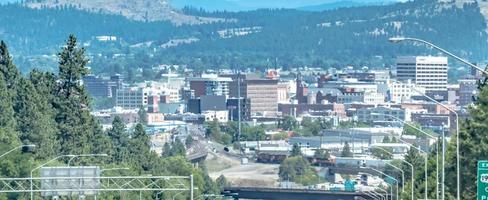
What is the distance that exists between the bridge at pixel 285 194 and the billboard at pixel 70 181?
72.4m

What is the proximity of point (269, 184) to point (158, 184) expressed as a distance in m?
68.3

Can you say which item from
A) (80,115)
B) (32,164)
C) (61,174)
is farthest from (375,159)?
(61,174)

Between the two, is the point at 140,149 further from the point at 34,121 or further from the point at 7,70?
the point at 34,121

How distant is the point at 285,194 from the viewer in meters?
157

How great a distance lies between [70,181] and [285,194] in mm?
81106

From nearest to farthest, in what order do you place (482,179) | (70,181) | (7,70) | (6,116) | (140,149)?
(482,179) < (70,181) < (6,116) < (7,70) < (140,149)

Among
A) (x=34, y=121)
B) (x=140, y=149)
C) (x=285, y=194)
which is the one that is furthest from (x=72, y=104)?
(x=285, y=194)

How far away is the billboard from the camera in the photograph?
75188 mm

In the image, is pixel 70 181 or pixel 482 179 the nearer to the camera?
pixel 482 179

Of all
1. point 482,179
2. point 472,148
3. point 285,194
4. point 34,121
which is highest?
point 482,179

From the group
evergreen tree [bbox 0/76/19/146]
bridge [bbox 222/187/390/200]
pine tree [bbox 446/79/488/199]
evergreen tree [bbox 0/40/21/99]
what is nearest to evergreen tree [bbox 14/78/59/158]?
evergreen tree [bbox 0/76/19/146]

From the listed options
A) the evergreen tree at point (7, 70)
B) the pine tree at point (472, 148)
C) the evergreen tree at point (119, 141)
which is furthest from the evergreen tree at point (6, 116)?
the pine tree at point (472, 148)

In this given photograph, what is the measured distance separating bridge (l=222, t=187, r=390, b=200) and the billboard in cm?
7244

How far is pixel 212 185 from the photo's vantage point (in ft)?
491
